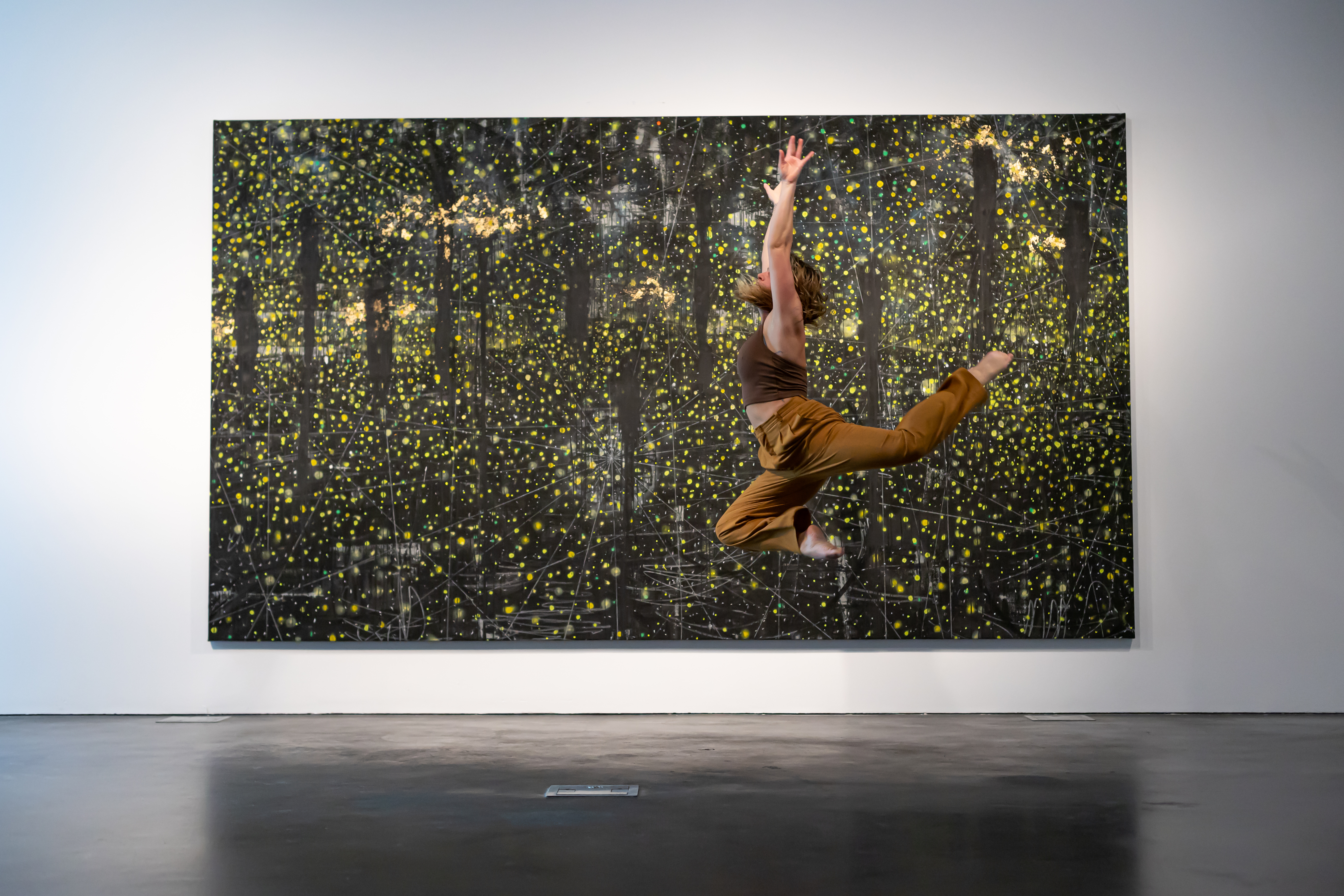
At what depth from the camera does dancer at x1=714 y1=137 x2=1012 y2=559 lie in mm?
3814

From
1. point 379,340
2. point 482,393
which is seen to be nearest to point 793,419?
point 482,393

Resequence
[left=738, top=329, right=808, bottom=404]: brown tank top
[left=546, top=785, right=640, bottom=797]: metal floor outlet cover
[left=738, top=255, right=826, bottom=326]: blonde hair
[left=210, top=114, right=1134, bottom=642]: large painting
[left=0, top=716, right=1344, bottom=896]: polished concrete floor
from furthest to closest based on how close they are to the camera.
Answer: [left=210, top=114, right=1134, bottom=642]: large painting
[left=738, top=255, right=826, bottom=326]: blonde hair
[left=738, top=329, right=808, bottom=404]: brown tank top
[left=546, top=785, right=640, bottom=797]: metal floor outlet cover
[left=0, top=716, right=1344, bottom=896]: polished concrete floor

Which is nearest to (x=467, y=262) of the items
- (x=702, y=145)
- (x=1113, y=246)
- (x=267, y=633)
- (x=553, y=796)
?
(x=702, y=145)

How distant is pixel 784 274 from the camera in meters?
3.82

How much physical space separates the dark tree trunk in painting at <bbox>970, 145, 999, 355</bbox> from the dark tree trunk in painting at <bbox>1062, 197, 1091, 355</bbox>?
37 cm

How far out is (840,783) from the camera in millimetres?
3926

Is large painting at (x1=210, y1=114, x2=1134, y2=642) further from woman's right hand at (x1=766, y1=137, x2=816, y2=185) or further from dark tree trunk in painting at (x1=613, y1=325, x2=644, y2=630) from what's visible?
woman's right hand at (x1=766, y1=137, x2=816, y2=185)

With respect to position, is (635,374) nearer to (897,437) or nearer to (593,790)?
(897,437)

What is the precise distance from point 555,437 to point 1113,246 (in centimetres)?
302

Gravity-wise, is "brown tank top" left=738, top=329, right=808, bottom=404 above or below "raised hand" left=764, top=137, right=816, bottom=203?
below

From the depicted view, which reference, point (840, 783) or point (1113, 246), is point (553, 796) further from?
point (1113, 246)

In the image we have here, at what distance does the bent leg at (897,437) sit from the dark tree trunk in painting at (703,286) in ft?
5.54

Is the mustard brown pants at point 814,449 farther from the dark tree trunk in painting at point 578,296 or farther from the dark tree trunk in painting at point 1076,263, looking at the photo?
the dark tree trunk in painting at point 1076,263

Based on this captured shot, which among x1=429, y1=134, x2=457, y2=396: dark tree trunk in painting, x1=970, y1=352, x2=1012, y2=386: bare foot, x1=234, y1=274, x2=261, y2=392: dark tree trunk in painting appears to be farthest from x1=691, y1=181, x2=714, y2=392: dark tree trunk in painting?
x1=234, y1=274, x2=261, y2=392: dark tree trunk in painting
